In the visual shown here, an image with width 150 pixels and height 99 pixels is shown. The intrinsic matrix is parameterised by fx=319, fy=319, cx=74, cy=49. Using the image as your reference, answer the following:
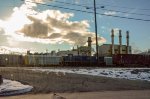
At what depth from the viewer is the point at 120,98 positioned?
14164 millimetres

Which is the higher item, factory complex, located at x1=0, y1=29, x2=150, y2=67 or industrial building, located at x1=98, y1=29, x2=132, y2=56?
industrial building, located at x1=98, y1=29, x2=132, y2=56

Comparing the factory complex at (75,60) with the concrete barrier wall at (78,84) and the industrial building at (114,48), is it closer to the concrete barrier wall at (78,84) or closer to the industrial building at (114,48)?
the industrial building at (114,48)

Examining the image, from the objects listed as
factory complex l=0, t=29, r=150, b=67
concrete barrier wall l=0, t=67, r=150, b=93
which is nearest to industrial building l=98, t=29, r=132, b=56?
factory complex l=0, t=29, r=150, b=67

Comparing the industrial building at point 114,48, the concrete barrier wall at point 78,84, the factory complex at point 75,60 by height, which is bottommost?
the concrete barrier wall at point 78,84

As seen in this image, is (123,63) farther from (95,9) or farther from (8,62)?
(8,62)

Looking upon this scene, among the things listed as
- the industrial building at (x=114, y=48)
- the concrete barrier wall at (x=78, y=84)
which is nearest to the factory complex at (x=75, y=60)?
the industrial building at (x=114, y=48)

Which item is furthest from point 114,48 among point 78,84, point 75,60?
point 78,84

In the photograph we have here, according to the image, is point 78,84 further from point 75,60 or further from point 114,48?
point 114,48

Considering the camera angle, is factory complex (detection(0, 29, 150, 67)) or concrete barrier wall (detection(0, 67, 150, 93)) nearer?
concrete barrier wall (detection(0, 67, 150, 93))

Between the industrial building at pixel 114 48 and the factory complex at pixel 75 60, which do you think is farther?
the industrial building at pixel 114 48

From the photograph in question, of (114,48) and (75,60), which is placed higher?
(114,48)

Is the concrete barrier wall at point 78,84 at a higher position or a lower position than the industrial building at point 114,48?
lower

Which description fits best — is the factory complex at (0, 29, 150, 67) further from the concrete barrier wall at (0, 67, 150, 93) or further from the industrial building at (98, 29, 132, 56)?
the concrete barrier wall at (0, 67, 150, 93)

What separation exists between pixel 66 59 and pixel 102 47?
39.5 metres
